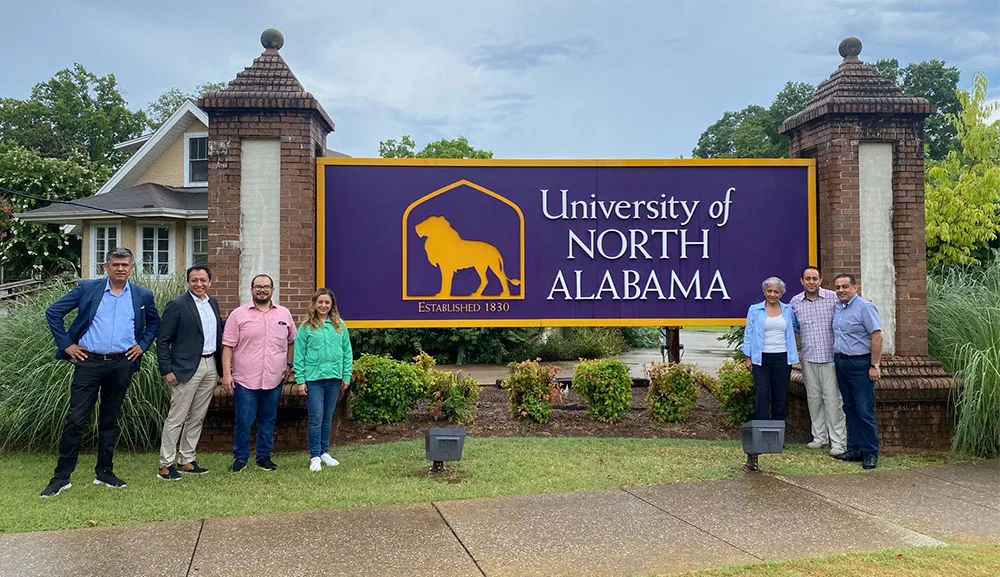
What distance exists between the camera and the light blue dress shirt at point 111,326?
16.8ft

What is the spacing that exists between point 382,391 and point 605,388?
7.72 ft

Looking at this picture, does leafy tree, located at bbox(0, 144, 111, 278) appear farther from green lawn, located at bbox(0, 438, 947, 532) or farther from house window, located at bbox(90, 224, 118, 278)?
green lawn, located at bbox(0, 438, 947, 532)

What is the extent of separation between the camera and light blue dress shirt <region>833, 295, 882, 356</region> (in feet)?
19.1

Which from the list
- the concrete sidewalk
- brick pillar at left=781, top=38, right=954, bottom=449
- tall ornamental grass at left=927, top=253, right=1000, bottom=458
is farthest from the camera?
brick pillar at left=781, top=38, right=954, bottom=449

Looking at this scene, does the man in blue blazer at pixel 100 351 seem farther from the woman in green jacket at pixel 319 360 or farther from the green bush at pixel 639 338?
the green bush at pixel 639 338

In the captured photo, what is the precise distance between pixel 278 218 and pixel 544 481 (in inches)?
137

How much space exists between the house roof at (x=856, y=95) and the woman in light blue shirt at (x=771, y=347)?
6.64 feet

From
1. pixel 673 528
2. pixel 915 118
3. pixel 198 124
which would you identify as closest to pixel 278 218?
pixel 673 528

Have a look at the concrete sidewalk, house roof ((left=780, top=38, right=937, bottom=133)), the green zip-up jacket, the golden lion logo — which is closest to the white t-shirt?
the concrete sidewalk

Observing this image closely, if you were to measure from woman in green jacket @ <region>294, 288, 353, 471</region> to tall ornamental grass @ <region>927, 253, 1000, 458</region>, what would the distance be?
5547 millimetres

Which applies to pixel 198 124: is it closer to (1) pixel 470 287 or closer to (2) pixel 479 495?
(1) pixel 470 287

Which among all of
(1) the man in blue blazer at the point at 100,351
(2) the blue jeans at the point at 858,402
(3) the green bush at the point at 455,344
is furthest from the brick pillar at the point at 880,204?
(3) the green bush at the point at 455,344

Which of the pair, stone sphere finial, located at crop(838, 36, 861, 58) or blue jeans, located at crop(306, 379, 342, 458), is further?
stone sphere finial, located at crop(838, 36, 861, 58)

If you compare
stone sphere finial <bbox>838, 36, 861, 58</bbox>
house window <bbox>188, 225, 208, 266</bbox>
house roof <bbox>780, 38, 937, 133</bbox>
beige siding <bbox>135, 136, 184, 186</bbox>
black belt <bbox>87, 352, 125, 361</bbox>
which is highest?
beige siding <bbox>135, 136, 184, 186</bbox>
